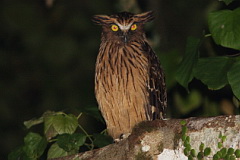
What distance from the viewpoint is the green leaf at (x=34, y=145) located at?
355cm

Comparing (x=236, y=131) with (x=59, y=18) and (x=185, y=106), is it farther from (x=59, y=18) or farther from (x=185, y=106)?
(x=59, y=18)

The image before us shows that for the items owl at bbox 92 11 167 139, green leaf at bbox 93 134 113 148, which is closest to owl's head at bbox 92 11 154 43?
owl at bbox 92 11 167 139

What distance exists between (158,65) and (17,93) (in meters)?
2.97

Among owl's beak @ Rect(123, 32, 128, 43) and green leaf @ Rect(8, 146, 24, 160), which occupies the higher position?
owl's beak @ Rect(123, 32, 128, 43)

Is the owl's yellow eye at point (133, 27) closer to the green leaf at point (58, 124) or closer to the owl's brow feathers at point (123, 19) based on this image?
the owl's brow feathers at point (123, 19)

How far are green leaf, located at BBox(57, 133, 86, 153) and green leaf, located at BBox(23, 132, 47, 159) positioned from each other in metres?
0.14

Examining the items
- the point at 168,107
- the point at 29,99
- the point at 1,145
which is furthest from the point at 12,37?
the point at 168,107

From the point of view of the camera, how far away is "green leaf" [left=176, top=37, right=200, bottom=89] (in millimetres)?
3467

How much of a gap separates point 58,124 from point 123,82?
72 centimetres

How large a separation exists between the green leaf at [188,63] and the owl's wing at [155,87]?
74 cm

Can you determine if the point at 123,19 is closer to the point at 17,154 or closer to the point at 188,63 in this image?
the point at 188,63

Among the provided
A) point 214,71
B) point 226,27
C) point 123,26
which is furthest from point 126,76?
point 226,27

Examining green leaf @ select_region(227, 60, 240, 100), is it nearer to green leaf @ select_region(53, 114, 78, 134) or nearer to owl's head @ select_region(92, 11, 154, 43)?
green leaf @ select_region(53, 114, 78, 134)

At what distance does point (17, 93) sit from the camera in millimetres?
6867
